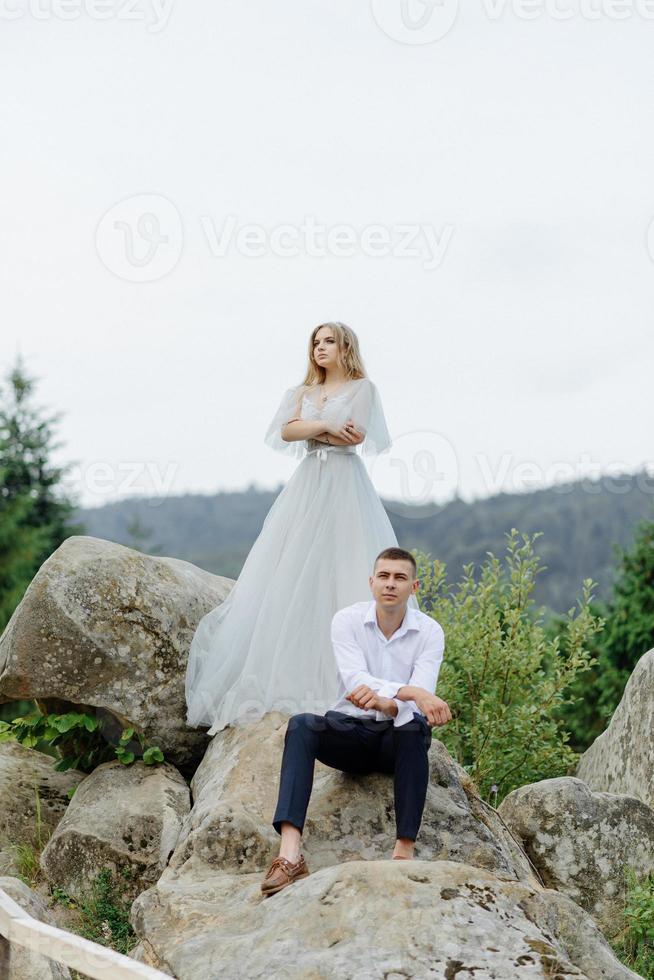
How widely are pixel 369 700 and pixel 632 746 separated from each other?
3.50 meters

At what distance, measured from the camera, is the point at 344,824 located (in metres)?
5.78

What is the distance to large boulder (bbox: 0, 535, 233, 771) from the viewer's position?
7598mm

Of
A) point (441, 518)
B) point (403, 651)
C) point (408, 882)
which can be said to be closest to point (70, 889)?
point (403, 651)

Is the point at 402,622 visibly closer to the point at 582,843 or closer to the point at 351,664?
the point at 351,664

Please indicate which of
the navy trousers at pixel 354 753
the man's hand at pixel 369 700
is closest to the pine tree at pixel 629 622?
the navy trousers at pixel 354 753

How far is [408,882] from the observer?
4.50 meters

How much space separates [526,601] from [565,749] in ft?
4.33

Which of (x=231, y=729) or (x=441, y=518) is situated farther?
(x=441, y=518)

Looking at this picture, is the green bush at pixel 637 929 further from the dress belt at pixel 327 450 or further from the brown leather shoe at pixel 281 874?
the dress belt at pixel 327 450

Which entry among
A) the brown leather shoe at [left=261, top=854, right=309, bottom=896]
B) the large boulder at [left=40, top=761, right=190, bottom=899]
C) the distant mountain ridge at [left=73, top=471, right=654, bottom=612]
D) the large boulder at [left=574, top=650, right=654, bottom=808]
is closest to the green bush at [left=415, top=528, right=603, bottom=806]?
the large boulder at [left=574, top=650, right=654, bottom=808]

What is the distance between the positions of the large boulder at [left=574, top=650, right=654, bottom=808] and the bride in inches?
85.8

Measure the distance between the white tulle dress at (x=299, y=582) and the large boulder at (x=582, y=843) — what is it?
148 centimetres

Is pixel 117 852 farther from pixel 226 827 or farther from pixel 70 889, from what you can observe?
pixel 226 827

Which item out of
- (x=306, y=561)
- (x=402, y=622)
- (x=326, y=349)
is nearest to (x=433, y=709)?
(x=402, y=622)
